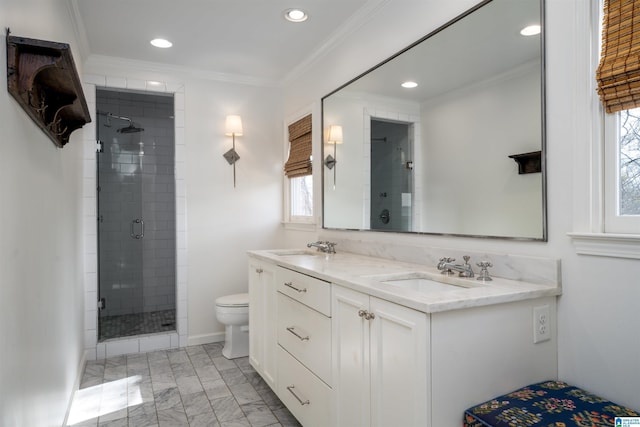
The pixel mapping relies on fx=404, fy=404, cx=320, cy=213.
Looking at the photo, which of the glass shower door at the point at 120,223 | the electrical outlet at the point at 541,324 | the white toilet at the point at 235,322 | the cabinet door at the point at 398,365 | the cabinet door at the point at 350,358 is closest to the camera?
the cabinet door at the point at 398,365

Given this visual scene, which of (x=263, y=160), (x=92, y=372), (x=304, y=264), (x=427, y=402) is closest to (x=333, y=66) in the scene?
(x=263, y=160)

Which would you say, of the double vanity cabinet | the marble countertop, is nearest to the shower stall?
the marble countertop

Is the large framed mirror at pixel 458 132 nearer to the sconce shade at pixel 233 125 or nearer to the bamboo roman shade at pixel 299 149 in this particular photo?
the bamboo roman shade at pixel 299 149

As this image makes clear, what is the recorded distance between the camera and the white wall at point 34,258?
122 cm

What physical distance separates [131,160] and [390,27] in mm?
3331

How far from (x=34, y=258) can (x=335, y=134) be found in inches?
81.6

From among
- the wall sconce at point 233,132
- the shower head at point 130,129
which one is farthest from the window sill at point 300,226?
the shower head at point 130,129

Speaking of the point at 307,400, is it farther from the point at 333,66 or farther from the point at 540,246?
the point at 333,66

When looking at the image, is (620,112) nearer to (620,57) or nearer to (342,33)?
(620,57)

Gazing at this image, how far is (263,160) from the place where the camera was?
395cm

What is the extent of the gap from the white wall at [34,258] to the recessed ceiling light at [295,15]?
1.30 m

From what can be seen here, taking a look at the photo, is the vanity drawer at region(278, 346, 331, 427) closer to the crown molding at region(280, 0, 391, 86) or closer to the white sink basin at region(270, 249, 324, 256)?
the white sink basin at region(270, 249, 324, 256)

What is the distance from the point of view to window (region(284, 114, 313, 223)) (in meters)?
3.50

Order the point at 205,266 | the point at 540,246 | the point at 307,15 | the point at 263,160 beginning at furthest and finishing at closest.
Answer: the point at 263,160
the point at 205,266
the point at 307,15
the point at 540,246
